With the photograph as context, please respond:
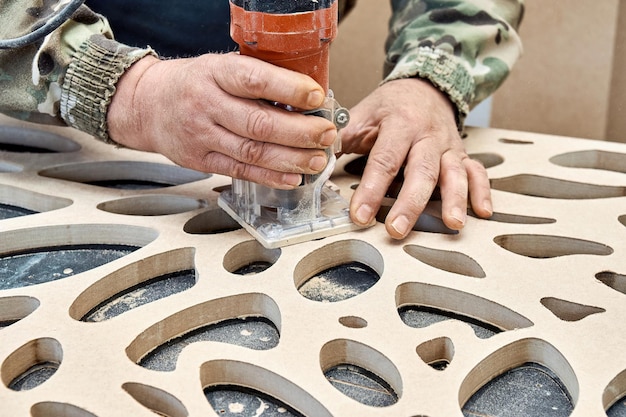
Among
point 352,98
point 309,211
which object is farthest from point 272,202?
point 352,98

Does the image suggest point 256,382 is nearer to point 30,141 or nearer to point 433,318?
point 433,318

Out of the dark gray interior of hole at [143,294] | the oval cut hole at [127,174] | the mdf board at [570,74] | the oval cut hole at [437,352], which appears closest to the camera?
the oval cut hole at [437,352]

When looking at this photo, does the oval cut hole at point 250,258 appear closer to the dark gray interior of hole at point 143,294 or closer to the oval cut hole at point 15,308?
the dark gray interior of hole at point 143,294

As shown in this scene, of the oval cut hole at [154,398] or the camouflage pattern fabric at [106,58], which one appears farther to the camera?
the camouflage pattern fabric at [106,58]

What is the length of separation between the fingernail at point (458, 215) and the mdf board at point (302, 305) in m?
0.02

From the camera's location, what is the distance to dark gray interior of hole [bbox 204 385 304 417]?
81 cm

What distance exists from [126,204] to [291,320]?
0.43 metres

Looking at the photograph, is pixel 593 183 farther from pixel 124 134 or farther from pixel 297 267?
pixel 124 134

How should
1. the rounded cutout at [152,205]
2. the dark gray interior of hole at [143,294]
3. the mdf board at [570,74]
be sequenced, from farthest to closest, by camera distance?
the mdf board at [570,74] < the rounded cutout at [152,205] < the dark gray interior of hole at [143,294]

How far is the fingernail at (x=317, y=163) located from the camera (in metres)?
1.01

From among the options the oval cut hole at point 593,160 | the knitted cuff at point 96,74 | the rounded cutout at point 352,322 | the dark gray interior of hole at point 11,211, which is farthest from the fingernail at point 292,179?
the oval cut hole at point 593,160

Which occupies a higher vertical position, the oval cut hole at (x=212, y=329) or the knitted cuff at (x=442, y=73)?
the knitted cuff at (x=442, y=73)

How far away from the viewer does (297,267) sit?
1.02 m

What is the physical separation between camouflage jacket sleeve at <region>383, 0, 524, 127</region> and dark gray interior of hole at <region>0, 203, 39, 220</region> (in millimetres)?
642
